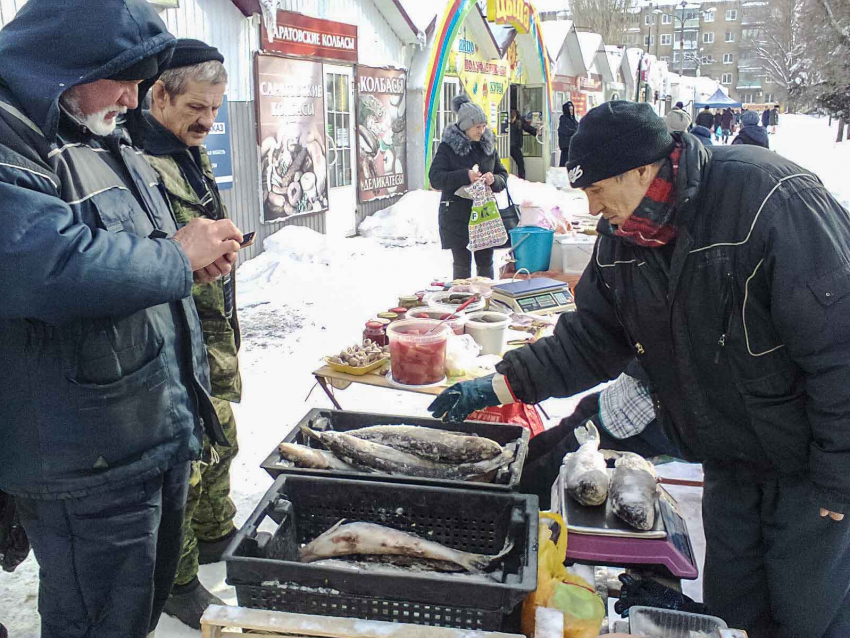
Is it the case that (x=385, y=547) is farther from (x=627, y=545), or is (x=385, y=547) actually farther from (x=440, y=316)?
(x=440, y=316)

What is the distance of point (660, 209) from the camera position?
6.97 ft

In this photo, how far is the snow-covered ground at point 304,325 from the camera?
339 centimetres

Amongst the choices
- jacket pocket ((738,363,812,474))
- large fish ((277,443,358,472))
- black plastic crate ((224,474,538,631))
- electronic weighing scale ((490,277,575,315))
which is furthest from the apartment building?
black plastic crate ((224,474,538,631))

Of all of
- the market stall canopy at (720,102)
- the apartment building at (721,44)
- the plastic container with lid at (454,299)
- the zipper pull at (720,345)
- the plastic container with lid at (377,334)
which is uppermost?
the apartment building at (721,44)

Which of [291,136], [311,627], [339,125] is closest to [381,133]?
[339,125]

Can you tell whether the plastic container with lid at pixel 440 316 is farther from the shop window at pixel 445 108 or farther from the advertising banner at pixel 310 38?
the shop window at pixel 445 108

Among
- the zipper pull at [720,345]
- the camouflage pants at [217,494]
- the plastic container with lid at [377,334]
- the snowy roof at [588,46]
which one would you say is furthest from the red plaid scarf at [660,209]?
the snowy roof at [588,46]

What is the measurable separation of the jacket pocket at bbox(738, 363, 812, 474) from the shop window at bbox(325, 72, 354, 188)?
10.3 metres

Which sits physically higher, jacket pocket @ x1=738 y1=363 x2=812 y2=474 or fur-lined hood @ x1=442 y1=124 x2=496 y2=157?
fur-lined hood @ x1=442 y1=124 x2=496 y2=157

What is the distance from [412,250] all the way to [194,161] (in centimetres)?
849

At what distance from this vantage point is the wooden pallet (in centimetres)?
161

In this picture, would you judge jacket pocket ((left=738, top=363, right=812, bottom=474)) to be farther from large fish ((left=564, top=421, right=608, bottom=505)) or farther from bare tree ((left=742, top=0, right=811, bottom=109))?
bare tree ((left=742, top=0, right=811, bottom=109))

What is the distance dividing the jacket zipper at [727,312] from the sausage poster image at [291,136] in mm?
8752

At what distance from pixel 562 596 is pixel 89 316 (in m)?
1.53
